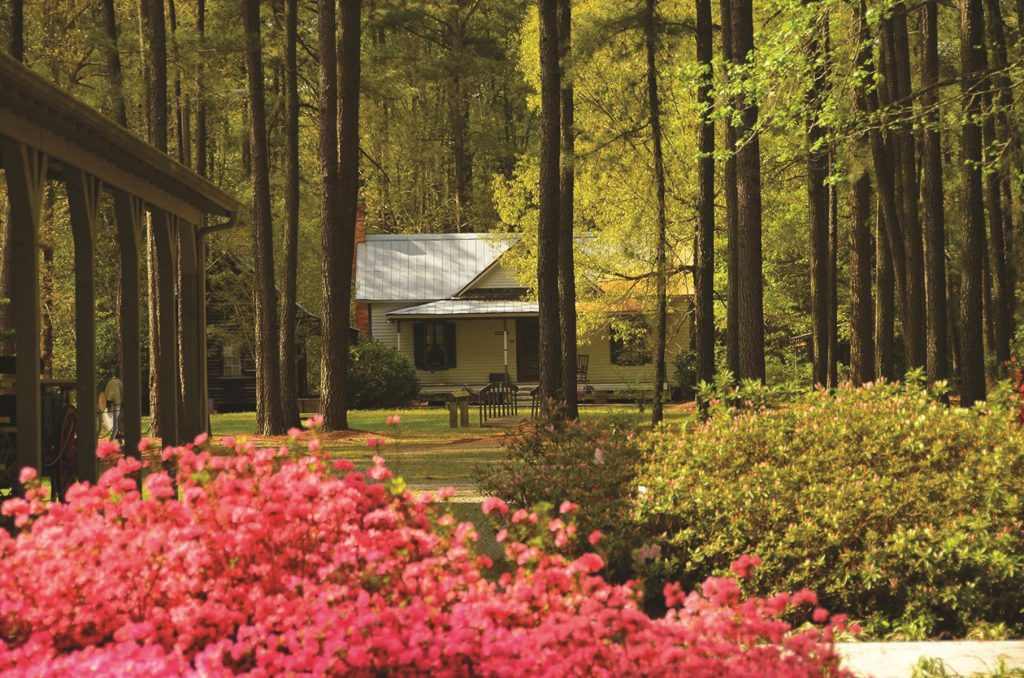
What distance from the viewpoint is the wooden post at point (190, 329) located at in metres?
15.9

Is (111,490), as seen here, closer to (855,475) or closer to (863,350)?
(855,475)

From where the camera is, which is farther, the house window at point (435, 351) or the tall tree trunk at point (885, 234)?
the house window at point (435, 351)

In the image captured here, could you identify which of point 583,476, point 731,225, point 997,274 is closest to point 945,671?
point 583,476

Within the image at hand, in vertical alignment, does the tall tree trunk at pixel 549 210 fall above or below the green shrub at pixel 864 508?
above

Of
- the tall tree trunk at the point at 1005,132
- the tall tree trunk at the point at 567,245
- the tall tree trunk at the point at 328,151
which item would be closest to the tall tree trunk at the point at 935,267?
the tall tree trunk at the point at 1005,132

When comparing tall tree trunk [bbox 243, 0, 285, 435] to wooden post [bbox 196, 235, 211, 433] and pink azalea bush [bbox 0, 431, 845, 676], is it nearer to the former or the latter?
wooden post [bbox 196, 235, 211, 433]

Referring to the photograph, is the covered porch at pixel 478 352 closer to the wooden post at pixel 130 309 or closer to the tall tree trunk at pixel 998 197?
the tall tree trunk at pixel 998 197

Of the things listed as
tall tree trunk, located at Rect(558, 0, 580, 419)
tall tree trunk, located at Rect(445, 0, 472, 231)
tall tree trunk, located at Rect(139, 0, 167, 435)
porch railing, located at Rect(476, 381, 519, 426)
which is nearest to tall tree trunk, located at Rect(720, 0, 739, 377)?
tall tree trunk, located at Rect(558, 0, 580, 419)

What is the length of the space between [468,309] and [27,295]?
33753mm

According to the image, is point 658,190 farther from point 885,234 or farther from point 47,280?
point 47,280

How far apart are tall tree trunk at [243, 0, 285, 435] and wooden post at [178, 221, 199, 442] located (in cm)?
968

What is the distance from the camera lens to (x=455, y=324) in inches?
1831

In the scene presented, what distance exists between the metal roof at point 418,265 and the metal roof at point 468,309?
1.32 metres

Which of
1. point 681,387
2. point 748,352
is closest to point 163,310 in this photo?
point 748,352
